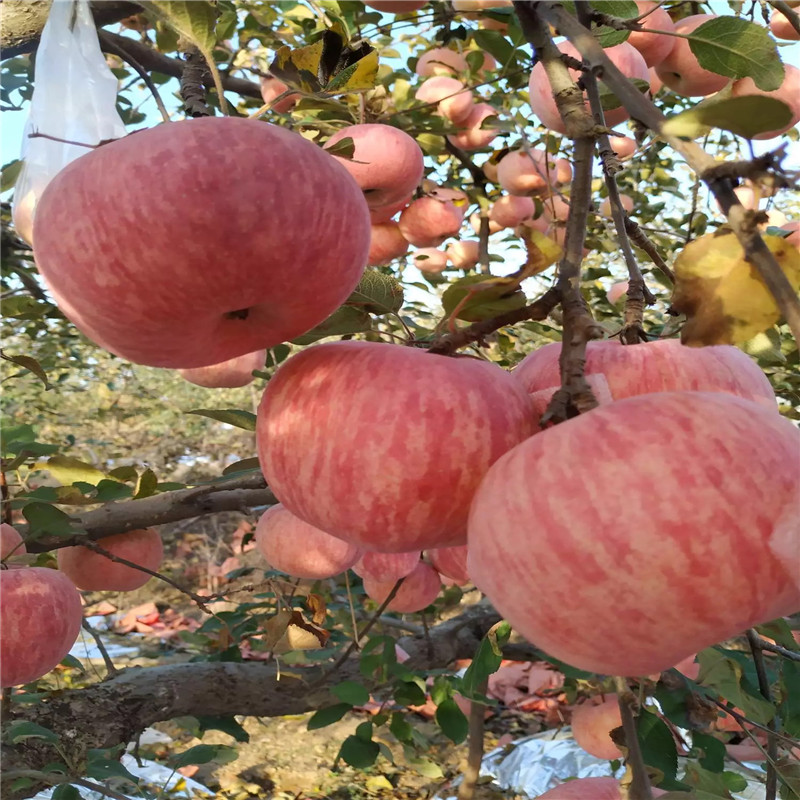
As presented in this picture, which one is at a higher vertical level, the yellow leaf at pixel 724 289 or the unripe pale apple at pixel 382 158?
the yellow leaf at pixel 724 289

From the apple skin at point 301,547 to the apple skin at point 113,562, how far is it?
11.3 inches

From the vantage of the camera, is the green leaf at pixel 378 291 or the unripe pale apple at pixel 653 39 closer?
the green leaf at pixel 378 291

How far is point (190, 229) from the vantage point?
1.52 ft

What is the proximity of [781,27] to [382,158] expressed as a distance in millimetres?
1019

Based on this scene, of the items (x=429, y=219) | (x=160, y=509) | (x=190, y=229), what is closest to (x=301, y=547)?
(x=160, y=509)

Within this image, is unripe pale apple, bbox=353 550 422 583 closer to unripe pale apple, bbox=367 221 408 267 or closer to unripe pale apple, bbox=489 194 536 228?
unripe pale apple, bbox=367 221 408 267

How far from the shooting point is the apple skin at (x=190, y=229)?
1.53 ft

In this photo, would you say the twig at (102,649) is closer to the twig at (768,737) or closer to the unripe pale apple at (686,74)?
the twig at (768,737)

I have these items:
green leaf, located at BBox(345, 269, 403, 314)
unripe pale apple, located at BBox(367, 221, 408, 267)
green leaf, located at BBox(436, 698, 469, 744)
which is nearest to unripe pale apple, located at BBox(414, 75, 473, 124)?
unripe pale apple, located at BBox(367, 221, 408, 267)

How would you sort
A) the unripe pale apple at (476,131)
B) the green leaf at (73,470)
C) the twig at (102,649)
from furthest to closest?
the unripe pale apple at (476,131)
the twig at (102,649)
the green leaf at (73,470)

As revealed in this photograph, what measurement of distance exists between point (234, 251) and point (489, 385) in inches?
8.2

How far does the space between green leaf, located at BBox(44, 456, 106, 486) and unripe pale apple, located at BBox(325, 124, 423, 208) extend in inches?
29.8

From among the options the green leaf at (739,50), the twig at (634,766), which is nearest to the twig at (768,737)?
the twig at (634,766)

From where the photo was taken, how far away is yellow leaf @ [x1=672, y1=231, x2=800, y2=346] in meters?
0.39
